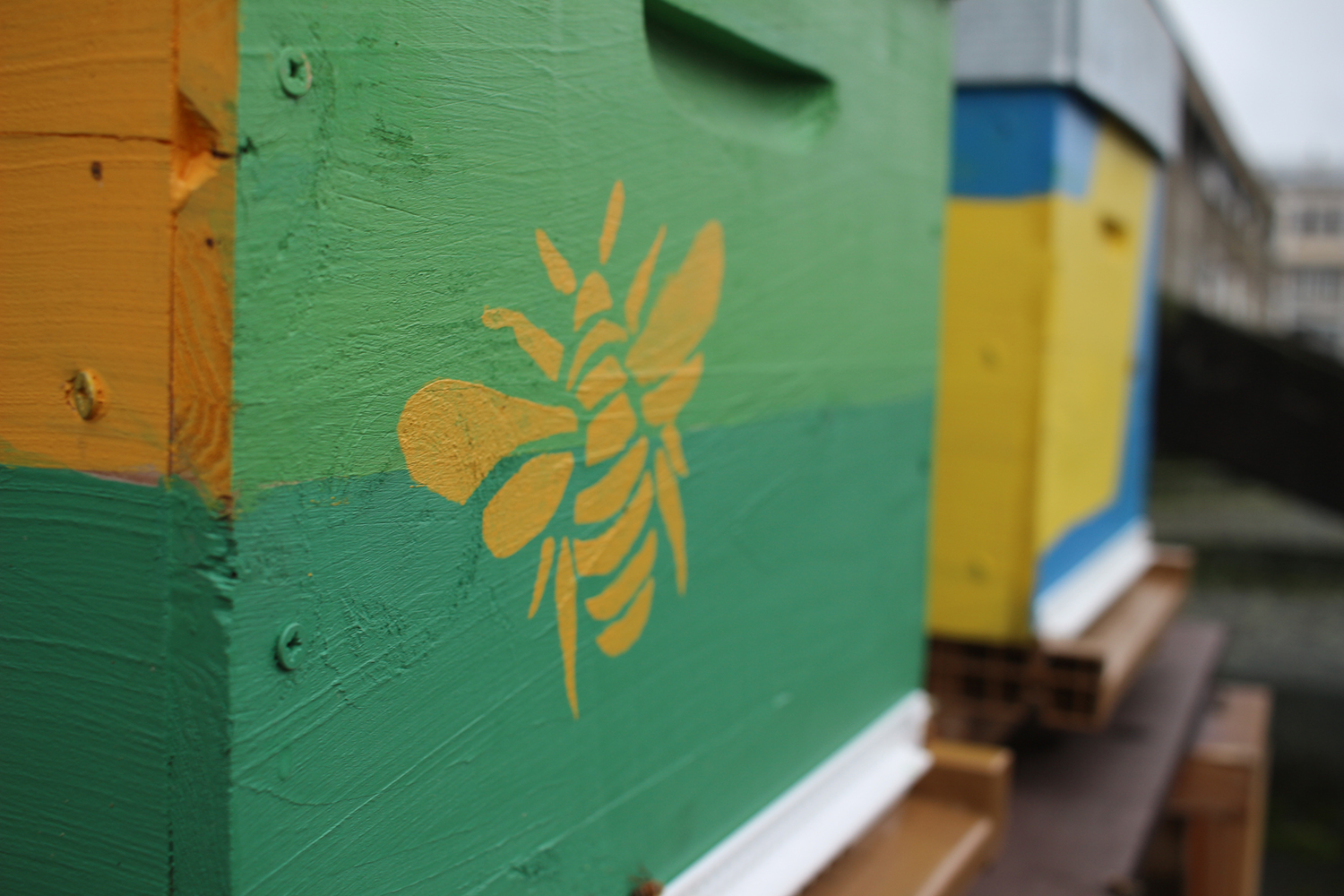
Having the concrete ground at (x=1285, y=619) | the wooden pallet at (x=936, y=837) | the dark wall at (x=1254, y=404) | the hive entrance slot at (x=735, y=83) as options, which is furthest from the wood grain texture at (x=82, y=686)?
the concrete ground at (x=1285, y=619)

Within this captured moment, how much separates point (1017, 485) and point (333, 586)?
3.45 feet

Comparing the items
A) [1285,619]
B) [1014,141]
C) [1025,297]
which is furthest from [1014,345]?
[1285,619]

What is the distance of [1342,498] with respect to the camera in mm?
2166

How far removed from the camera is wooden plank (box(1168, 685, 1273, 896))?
6.31ft

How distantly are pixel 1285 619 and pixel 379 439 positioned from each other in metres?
4.84

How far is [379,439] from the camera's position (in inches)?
16.8

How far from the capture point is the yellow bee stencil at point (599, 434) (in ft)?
1.53

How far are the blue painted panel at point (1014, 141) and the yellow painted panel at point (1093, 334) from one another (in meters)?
0.04

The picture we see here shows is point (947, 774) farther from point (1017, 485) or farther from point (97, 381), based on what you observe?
point (97, 381)

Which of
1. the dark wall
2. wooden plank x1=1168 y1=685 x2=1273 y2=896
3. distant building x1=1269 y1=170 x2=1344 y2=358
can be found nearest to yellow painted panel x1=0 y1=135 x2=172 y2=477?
wooden plank x1=1168 y1=685 x2=1273 y2=896

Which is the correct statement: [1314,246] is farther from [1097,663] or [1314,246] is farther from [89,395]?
[89,395]

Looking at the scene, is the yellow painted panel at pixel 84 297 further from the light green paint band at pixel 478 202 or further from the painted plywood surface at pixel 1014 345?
the painted plywood surface at pixel 1014 345

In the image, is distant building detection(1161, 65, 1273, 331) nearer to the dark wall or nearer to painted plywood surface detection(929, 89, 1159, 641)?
the dark wall

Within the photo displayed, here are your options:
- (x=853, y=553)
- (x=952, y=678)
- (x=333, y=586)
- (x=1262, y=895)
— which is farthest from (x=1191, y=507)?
(x=333, y=586)
